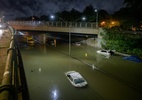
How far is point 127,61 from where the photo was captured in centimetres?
3844

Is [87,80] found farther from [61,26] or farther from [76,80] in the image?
[61,26]

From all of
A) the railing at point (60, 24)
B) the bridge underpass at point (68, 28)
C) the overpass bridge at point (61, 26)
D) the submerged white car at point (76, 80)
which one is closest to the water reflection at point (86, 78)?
the submerged white car at point (76, 80)

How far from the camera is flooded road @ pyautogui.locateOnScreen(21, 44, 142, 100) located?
2208 centimetres

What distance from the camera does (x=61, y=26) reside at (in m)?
56.7

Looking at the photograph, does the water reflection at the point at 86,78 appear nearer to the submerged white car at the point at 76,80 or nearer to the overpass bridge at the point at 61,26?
→ the submerged white car at the point at 76,80

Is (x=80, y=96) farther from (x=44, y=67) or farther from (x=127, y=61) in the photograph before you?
(x=127, y=61)

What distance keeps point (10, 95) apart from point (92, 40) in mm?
57453

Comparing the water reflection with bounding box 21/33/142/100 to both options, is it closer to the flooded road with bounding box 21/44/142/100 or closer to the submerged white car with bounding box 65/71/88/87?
the flooded road with bounding box 21/44/142/100

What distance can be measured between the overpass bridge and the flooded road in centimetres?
1524

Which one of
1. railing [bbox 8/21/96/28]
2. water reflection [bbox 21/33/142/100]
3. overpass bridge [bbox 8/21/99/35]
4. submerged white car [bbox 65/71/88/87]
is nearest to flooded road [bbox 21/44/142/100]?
water reflection [bbox 21/33/142/100]

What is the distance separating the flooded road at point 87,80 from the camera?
22.1 metres

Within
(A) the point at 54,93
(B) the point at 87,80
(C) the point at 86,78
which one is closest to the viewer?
(A) the point at 54,93

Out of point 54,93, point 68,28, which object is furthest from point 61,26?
point 54,93

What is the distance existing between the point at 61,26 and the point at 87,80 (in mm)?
32583
